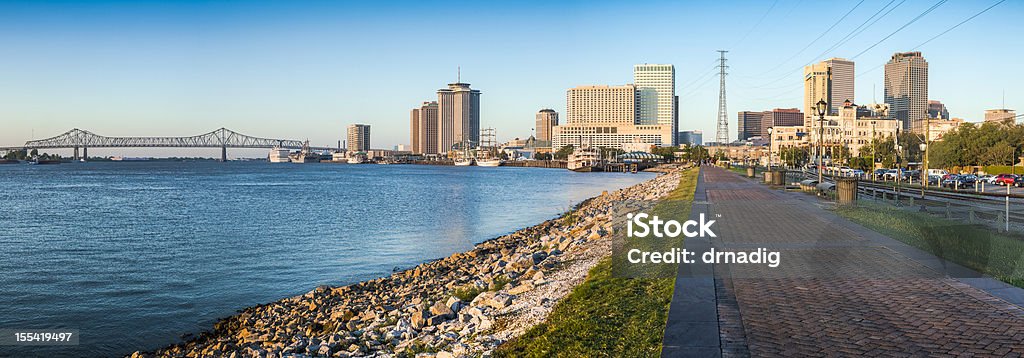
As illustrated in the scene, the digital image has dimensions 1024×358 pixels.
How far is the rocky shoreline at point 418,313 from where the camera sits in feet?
33.3

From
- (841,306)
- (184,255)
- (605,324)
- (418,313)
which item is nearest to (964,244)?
(841,306)

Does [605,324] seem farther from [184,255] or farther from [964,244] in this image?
[184,255]

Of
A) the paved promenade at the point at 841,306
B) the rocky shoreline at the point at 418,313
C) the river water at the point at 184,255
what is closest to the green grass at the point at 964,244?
the paved promenade at the point at 841,306

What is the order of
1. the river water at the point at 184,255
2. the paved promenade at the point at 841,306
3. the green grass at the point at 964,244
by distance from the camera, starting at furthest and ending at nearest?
the river water at the point at 184,255, the green grass at the point at 964,244, the paved promenade at the point at 841,306

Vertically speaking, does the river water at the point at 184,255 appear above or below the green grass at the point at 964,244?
below

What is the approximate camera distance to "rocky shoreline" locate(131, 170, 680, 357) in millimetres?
10148

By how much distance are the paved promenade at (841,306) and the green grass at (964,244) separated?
35 cm

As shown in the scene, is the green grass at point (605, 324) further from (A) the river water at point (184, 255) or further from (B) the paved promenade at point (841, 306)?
(A) the river water at point (184, 255)

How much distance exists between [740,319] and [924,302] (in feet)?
8.76

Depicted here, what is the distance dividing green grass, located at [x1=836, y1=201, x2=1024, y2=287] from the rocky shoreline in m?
5.40

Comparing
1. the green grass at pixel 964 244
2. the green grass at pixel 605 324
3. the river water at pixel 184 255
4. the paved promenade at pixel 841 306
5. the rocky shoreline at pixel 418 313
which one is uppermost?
the green grass at pixel 964 244

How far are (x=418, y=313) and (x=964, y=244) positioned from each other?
31.7 ft

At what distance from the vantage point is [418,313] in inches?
467

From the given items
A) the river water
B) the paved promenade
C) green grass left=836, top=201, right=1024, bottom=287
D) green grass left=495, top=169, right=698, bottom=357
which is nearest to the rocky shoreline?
green grass left=495, top=169, right=698, bottom=357
